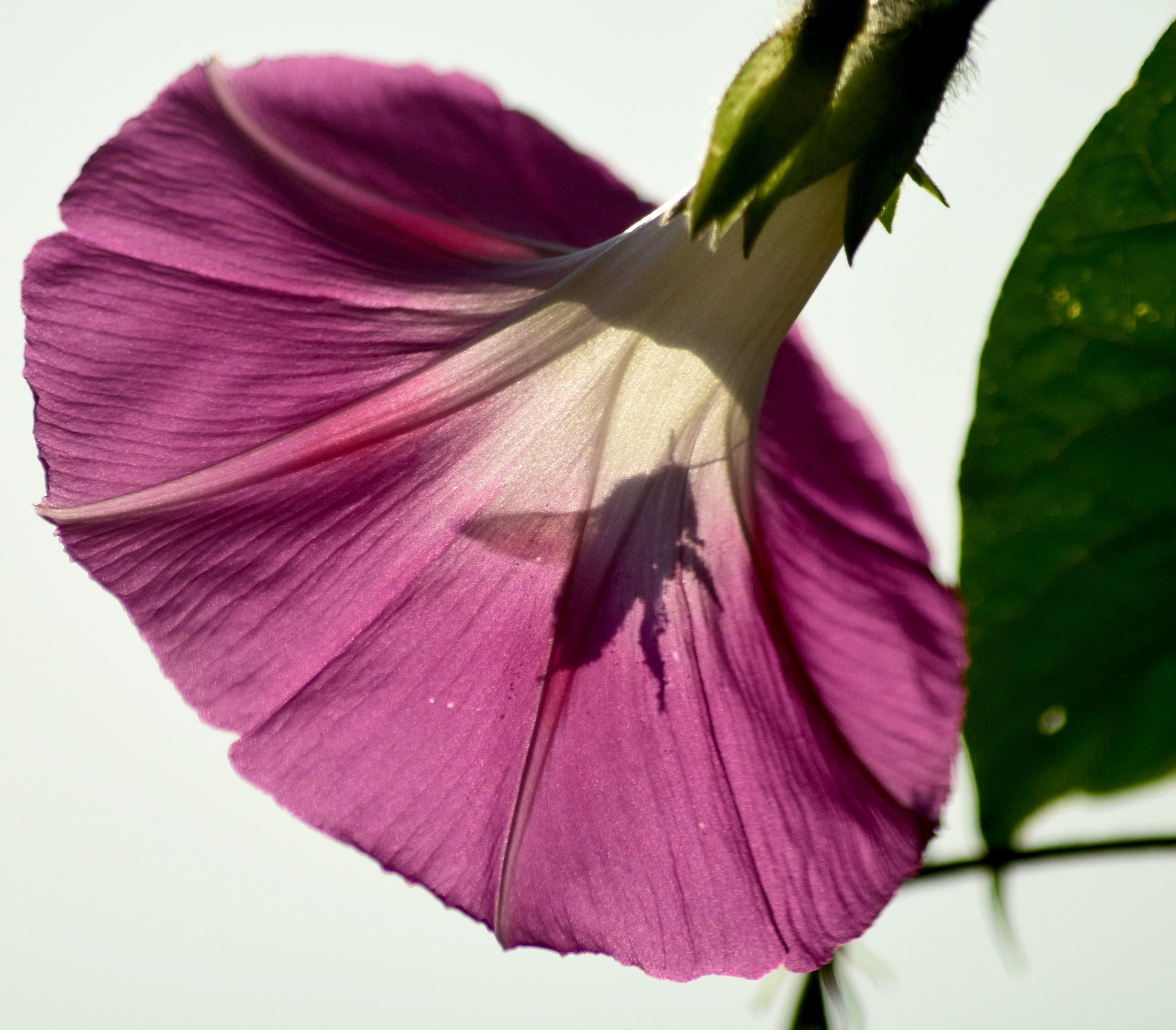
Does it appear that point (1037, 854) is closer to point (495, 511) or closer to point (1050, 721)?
point (1050, 721)

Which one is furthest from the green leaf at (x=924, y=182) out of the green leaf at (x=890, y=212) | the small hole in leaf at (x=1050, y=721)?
the small hole in leaf at (x=1050, y=721)

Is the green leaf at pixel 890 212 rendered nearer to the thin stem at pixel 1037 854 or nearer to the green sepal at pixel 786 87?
the green sepal at pixel 786 87

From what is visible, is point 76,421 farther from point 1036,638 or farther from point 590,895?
point 1036,638

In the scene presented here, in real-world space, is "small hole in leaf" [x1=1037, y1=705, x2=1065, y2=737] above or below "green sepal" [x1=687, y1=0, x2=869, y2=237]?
below

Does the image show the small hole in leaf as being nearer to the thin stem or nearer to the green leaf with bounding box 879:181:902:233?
the thin stem

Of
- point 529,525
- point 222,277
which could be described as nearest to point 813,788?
point 529,525

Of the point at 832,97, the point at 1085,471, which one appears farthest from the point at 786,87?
the point at 1085,471

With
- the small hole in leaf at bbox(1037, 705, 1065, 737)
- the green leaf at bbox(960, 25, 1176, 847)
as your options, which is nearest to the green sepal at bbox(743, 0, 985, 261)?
the green leaf at bbox(960, 25, 1176, 847)
